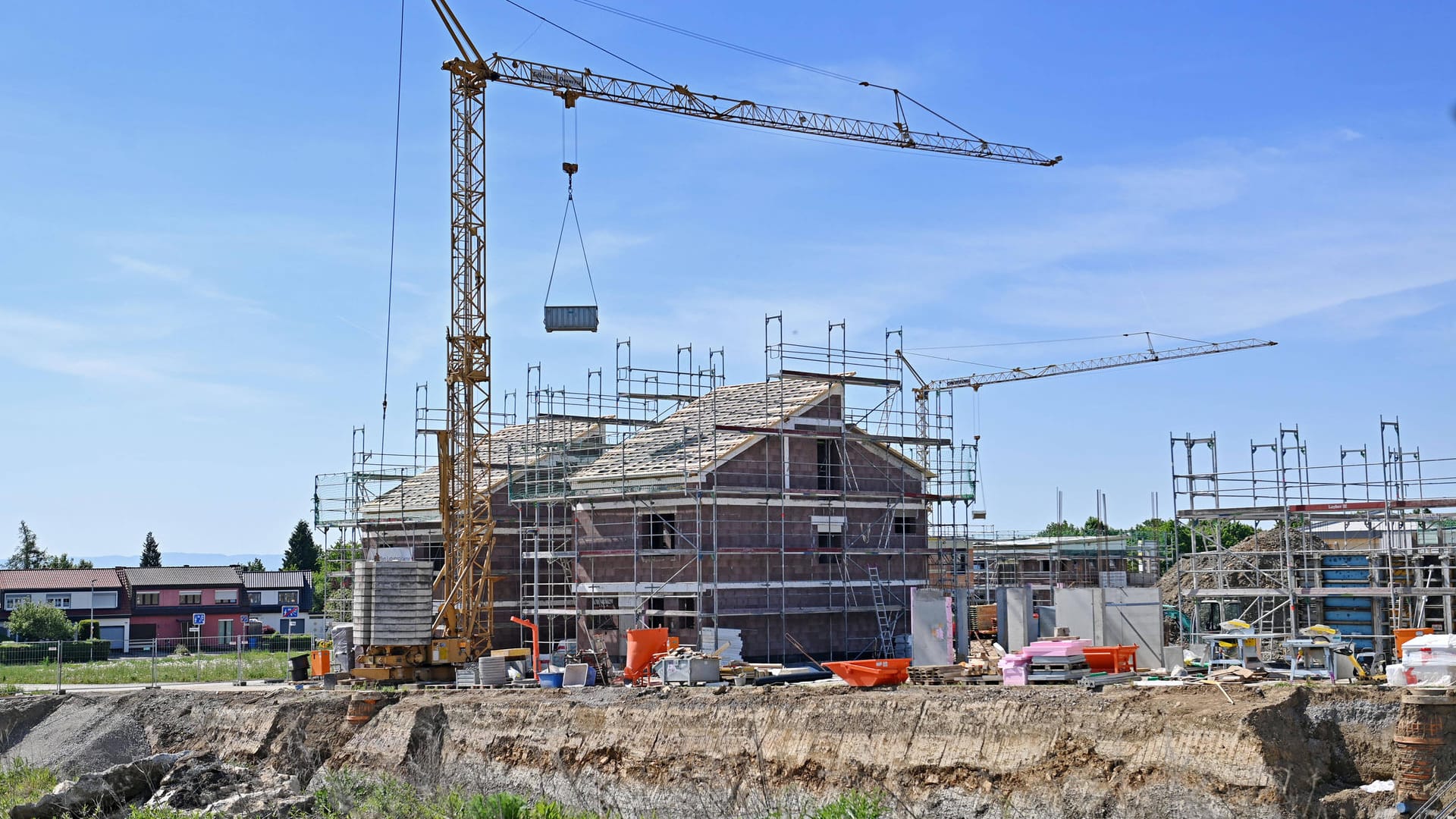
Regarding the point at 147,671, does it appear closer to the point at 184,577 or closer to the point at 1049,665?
the point at 184,577

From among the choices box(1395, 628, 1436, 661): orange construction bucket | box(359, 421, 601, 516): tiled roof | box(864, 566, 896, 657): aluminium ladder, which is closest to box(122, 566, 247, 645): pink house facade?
box(359, 421, 601, 516): tiled roof

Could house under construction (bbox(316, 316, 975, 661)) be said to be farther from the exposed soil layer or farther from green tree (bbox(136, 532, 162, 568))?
green tree (bbox(136, 532, 162, 568))

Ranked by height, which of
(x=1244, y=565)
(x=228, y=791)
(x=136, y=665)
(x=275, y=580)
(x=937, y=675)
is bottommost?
(x=228, y=791)

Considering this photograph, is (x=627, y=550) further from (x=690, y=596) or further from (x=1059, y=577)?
(x=1059, y=577)

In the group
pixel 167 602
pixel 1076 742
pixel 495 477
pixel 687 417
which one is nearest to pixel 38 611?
pixel 167 602

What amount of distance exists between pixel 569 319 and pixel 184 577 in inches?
1470

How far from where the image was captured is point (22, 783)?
1203 inches

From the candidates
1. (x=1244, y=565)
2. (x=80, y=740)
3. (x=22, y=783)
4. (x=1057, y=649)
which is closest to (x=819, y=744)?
(x=1057, y=649)

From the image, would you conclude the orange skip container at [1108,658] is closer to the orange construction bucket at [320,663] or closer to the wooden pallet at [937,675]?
the wooden pallet at [937,675]

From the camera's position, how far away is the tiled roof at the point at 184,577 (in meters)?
70.2

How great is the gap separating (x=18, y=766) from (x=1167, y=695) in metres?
26.2

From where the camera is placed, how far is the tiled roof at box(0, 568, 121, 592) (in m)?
67.4

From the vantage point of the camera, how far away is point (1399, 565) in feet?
98.1

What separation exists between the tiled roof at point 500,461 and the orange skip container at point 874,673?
1592 cm
